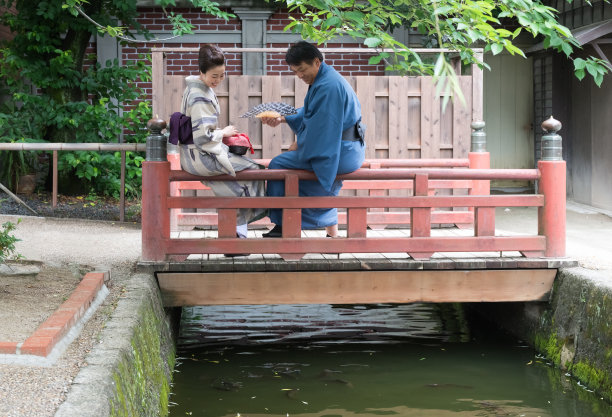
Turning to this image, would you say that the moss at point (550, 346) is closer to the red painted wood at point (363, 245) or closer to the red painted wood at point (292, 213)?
the red painted wood at point (363, 245)

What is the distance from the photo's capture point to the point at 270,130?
8.49 m

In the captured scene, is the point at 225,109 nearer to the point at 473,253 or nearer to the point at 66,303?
the point at 473,253

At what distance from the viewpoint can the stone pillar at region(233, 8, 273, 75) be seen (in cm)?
1241

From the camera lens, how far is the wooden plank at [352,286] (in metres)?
6.03

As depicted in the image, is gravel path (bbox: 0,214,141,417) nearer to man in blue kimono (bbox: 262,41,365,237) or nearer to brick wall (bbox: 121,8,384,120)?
man in blue kimono (bbox: 262,41,365,237)

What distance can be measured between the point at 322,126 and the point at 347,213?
65cm

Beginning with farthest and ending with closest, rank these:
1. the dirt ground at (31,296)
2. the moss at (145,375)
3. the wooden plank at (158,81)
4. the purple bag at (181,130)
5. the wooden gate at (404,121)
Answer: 1. the wooden gate at (404,121)
2. the wooden plank at (158,81)
3. the purple bag at (181,130)
4. the dirt ground at (31,296)
5. the moss at (145,375)

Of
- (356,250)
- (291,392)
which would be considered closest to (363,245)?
(356,250)

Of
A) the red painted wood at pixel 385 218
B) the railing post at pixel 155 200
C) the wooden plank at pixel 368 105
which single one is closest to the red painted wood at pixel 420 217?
the red painted wood at pixel 385 218

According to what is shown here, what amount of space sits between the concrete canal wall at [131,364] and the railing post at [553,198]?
9.01 ft

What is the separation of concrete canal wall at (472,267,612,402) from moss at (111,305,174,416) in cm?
263

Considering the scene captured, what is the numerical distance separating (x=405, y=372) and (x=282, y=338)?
1.29 metres

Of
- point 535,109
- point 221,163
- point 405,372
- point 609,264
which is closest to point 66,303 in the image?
point 221,163

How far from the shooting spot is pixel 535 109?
13125 mm
